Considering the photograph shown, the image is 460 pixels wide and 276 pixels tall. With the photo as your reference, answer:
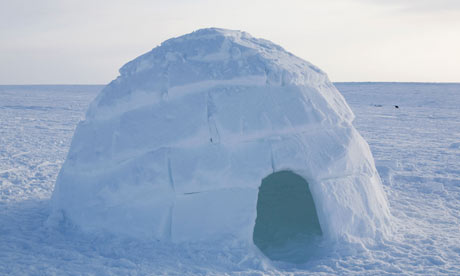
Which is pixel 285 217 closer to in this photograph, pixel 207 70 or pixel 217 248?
pixel 217 248

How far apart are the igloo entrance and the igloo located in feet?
0.19

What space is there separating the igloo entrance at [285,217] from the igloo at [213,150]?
57 mm

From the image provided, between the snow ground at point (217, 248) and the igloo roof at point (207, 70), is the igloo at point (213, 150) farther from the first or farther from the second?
the snow ground at point (217, 248)

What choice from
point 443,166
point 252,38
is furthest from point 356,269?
point 443,166

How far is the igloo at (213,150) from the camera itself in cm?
451

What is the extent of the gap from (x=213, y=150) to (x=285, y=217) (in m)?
1.84

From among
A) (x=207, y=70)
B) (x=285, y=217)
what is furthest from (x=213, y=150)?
(x=285, y=217)

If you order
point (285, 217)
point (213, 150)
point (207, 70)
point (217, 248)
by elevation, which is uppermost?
point (207, 70)

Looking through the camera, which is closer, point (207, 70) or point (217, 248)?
point (217, 248)

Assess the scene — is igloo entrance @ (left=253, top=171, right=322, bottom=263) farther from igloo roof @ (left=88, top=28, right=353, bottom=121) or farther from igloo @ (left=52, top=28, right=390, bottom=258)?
igloo roof @ (left=88, top=28, right=353, bottom=121)

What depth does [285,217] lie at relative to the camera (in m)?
5.91

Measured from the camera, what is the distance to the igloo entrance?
5.19 meters

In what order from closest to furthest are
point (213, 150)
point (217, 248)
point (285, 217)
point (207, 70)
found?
point (217, 248) < point (213, 150) < point (207, 70) < point (285, 217)

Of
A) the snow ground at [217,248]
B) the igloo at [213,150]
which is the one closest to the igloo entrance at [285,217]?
the igloo at [213,150]
